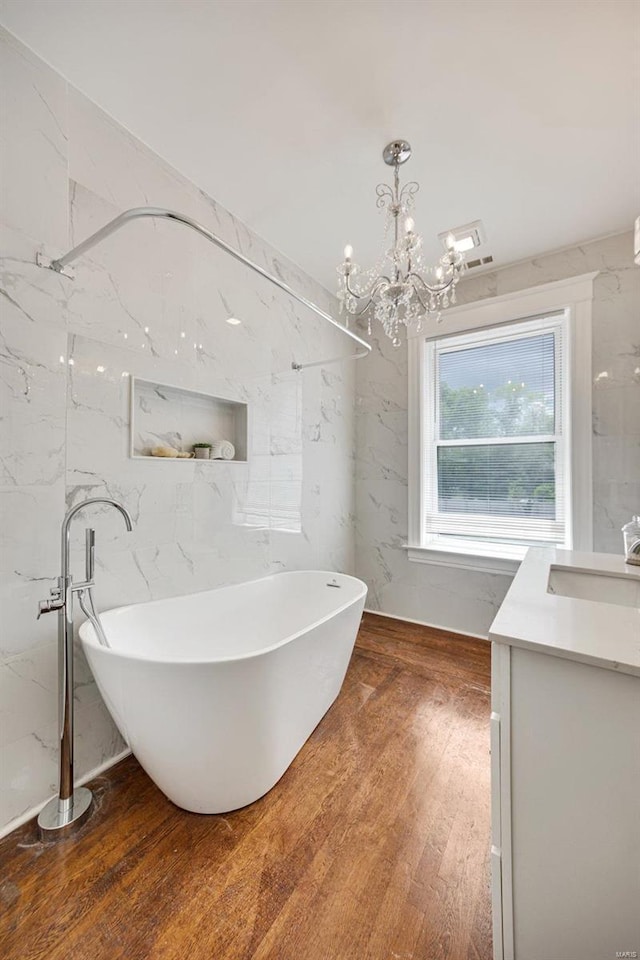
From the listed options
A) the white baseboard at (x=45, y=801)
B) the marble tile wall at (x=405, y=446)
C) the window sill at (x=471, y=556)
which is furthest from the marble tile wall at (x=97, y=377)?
the window sill at (x=471, y=556)

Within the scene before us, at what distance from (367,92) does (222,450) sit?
174cm

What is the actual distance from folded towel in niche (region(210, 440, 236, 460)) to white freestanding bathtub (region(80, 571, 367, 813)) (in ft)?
2.65

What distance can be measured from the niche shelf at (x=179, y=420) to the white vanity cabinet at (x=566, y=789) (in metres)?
1.71

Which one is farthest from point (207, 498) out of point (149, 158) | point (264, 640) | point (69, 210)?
point (149, 158)

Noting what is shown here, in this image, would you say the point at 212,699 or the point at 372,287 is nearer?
the point at 212,699

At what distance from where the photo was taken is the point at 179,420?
6.66ft

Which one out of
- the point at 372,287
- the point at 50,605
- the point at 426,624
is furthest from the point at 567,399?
the point at 50,605

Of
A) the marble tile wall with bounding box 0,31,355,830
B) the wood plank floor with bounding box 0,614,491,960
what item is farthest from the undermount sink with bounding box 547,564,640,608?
the marble tile wall with bounding box 0,31,355,830

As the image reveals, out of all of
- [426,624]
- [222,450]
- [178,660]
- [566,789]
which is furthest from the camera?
[426,624]

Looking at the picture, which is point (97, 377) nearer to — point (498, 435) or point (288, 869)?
point (288, 869)

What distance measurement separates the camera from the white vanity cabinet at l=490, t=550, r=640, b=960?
755mm

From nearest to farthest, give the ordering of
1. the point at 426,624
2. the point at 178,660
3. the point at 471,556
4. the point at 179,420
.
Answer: the point at 178,660, the point at 179,420, the point at 471,556, the point at 426,624

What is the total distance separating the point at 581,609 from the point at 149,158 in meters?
2.62

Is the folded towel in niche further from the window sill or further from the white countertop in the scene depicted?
the window sill
